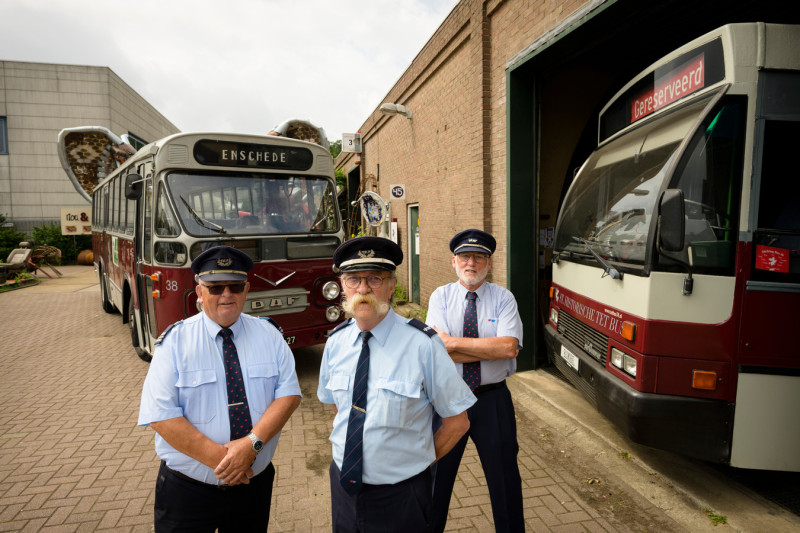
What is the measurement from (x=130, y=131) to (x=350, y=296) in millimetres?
29229

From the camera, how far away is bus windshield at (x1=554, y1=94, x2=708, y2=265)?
3316 millimetres

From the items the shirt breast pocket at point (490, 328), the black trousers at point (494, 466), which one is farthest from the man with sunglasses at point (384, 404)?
the shirt breast pocket at point (490, 328)

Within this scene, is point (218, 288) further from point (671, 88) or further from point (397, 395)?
point (671, 88)

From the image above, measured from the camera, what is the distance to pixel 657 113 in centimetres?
361

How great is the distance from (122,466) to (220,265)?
282 centimetres

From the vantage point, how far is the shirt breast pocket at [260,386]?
85.0 inches

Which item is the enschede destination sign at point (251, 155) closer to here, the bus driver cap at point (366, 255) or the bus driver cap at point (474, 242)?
the bus driver cap at point (474, 242)

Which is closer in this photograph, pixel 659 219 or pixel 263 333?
pixel 263 333

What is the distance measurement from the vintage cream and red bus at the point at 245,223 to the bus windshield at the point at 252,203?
1 centimetres

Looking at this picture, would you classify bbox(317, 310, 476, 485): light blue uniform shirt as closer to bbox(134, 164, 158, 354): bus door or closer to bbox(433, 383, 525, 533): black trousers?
bbox(433, 383, 525, 533): black trousers

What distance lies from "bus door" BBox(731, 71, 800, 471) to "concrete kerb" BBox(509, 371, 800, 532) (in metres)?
0.43

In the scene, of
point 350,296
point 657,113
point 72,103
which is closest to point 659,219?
point 657,113

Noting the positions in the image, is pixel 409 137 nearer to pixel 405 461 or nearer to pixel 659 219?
pixel 659 219

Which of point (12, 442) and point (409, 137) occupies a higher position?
A: point (409, 137)
